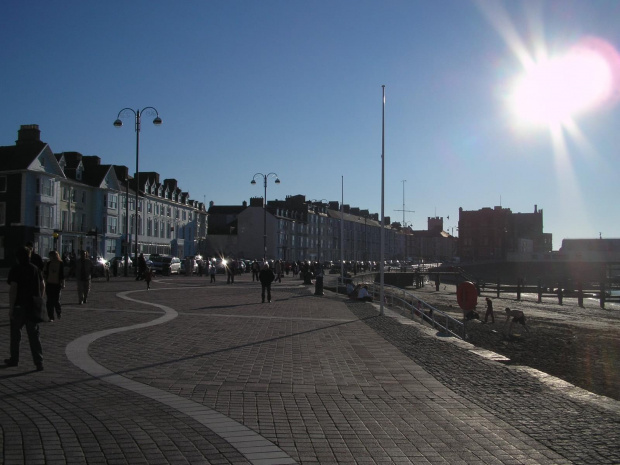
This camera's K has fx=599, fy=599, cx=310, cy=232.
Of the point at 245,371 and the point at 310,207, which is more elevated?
the point at 310,207

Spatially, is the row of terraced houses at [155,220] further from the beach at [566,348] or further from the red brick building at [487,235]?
the beach at [566,348]

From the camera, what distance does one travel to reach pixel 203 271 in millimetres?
55719

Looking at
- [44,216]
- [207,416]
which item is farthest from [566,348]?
[44,216]

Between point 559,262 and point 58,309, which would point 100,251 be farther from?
point 559,262

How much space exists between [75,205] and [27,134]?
29.0ft

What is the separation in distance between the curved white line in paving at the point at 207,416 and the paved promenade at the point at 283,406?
0.06 ft

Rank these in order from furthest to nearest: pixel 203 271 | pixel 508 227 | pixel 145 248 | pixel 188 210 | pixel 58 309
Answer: pixel 508 227 < pixel 188 210 < pixel 145 248 < pixel 203 271 < pixel 58 309

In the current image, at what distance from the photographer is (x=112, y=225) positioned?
66875 millimetres

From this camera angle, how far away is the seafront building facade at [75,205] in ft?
A: 172

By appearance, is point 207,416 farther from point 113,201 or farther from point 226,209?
point 226,209

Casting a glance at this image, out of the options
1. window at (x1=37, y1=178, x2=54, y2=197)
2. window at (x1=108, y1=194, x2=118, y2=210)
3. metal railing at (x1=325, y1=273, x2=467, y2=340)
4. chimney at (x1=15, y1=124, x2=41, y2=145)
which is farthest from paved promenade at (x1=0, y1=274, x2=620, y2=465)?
window at (x1=108, y1=194, x2=118, y2=210)

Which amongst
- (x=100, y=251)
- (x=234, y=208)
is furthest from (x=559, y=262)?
(x=100, y=251)

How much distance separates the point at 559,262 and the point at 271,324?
356ft

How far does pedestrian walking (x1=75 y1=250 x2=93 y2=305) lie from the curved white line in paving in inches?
342
